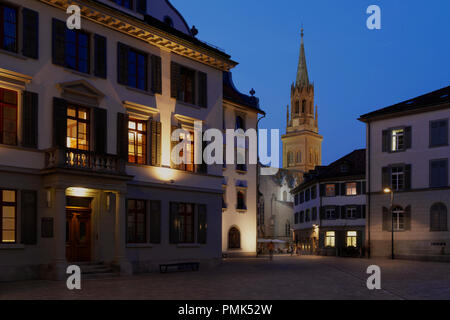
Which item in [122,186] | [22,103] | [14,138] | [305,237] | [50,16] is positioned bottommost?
[305,237]

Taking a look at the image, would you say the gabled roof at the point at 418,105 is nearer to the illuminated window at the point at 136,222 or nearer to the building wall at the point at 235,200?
the building wall at the point at 235,200

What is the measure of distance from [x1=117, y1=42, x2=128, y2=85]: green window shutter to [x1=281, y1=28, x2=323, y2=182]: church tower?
125 m

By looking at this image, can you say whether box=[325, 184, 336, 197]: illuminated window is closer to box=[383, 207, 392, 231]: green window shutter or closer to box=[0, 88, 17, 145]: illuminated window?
box=[383, 207, 392, 231]: green window shutter

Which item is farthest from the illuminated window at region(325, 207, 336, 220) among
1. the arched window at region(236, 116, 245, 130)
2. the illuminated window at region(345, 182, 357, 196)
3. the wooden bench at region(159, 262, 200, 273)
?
the wooden bench at region(159, 262, 200, 273)

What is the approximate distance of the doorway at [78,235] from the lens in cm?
2417

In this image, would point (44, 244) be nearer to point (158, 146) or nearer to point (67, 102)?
point (67, 102)

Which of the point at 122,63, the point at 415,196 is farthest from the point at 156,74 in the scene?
the point at 415,196

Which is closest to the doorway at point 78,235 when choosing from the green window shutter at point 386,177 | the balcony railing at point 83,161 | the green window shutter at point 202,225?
the balcony railing at point 83,161

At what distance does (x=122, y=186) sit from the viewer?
2498cm

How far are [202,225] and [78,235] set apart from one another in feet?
26.3

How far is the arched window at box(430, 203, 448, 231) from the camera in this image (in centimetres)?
4316

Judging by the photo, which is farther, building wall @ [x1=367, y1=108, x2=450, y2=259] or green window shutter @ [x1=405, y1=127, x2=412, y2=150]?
green window shutter @ [x1=405, y1=127, x2=412, y2=150]
